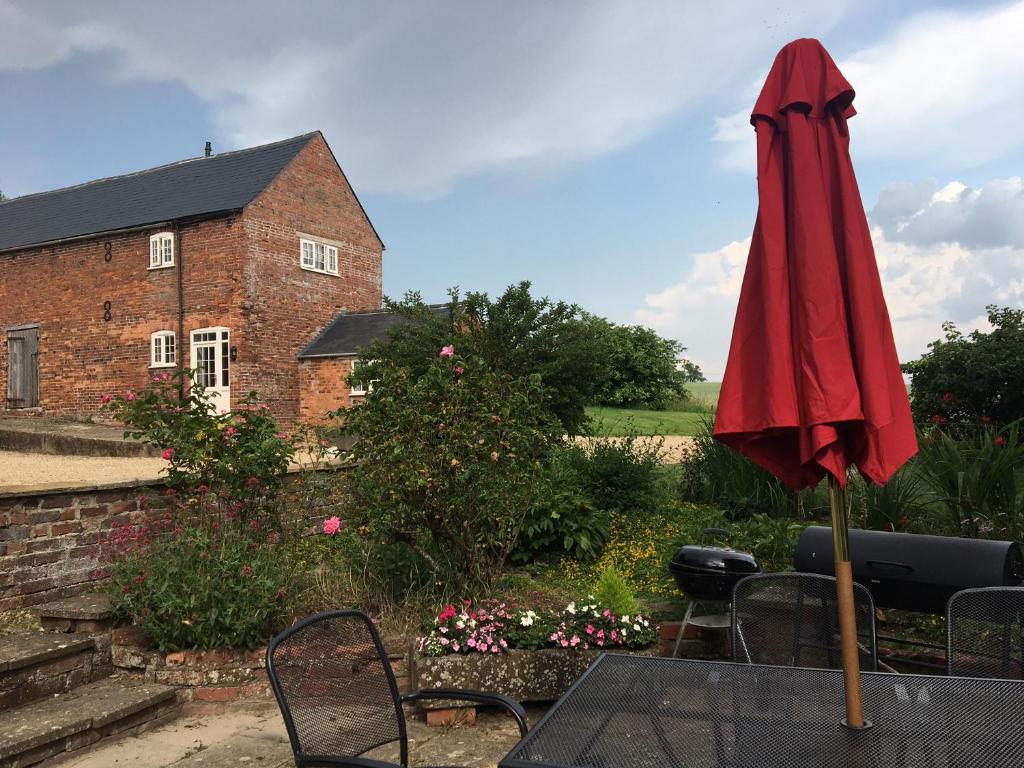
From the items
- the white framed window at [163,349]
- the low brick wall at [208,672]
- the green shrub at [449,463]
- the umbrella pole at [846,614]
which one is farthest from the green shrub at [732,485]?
the white framed window at [163,349]

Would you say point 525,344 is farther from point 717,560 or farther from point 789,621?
point 789,621

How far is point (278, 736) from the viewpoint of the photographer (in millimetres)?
4281

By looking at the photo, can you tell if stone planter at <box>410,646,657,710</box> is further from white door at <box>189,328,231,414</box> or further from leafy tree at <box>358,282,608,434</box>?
white door at <box>189,328,231,414</box>

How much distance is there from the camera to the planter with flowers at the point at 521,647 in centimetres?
445

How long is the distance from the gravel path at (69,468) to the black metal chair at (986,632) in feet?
30.5

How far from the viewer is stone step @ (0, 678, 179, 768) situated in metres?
4.00

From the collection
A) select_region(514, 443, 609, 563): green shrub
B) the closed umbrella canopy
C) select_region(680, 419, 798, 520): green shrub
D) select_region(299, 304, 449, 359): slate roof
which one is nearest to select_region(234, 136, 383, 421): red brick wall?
select_region(299, 304, 449, 359): slate roof

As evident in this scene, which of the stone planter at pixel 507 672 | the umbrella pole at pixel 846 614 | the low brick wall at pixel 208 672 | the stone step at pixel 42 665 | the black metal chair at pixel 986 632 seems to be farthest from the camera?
the low brick wall at pixel 208 672

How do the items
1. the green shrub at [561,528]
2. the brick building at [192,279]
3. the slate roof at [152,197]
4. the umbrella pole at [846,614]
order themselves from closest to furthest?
the umbrella pole at [846,614]
the green shrub at [561,528]
the brick building at [192,279]
the slate roof at [152,197]

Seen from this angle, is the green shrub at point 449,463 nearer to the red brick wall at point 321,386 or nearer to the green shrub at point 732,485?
the green shrub at point 732,485

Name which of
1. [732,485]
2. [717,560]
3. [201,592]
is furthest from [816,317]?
[732,485]

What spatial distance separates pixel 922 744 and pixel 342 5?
6.64m

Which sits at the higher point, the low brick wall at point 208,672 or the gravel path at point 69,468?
the gravel path at point 69,468

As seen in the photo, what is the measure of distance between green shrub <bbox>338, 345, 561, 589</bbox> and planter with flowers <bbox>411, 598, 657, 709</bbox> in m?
0.87
